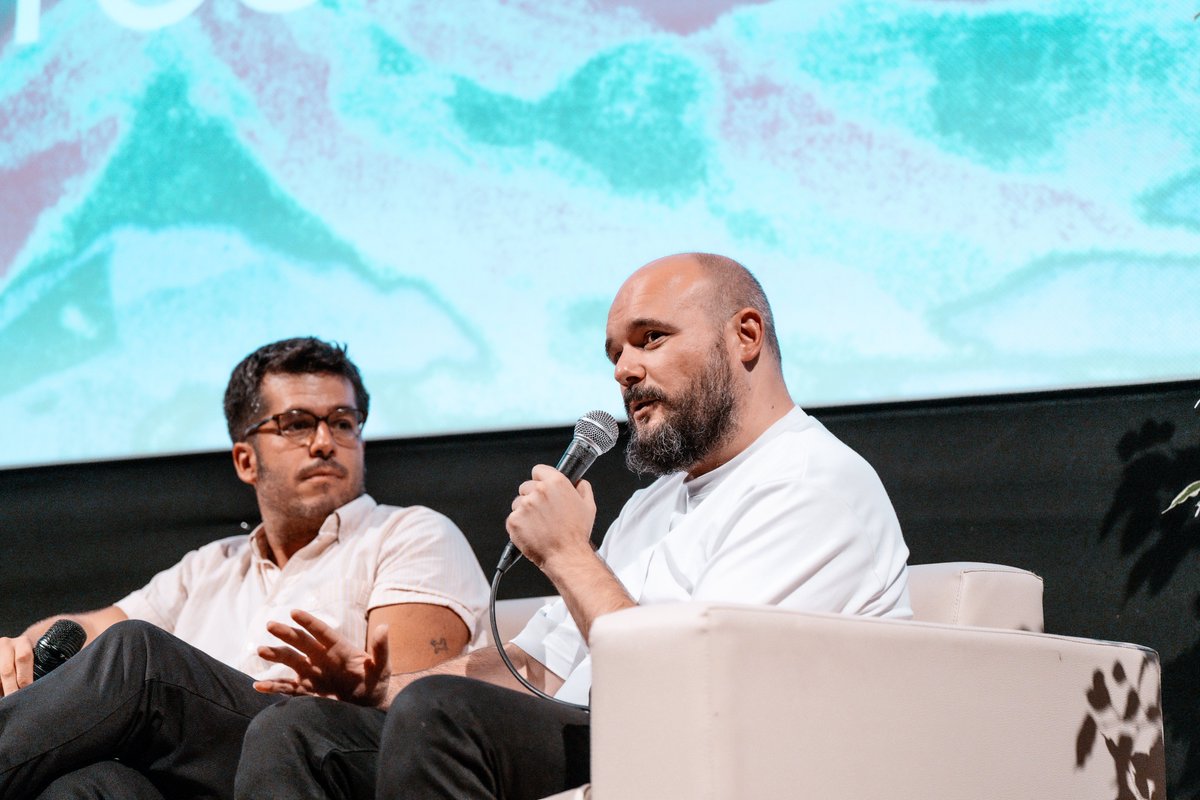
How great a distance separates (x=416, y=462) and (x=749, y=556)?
4.82ft

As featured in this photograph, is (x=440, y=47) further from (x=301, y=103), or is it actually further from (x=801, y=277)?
(x=801, y=277)

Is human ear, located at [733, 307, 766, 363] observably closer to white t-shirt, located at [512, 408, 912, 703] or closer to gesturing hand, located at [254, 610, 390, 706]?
white t-shirt, located at [512, 408, 912, 703]

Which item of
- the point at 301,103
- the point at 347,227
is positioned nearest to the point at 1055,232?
the point at 347,227

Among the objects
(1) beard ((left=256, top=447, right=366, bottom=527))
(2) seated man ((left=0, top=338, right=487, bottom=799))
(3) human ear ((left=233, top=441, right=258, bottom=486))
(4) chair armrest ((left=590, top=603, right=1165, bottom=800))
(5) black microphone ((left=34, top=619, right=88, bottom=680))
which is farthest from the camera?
(3) human ear ((left=233, top=441, right=258, bottom=486))

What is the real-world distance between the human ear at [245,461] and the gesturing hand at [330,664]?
3.19 feet

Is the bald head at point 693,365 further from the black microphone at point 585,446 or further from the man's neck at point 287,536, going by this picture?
the man's neck at point 287,536

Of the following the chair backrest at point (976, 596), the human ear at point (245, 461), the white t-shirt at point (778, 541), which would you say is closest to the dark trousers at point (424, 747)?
the white t-shirt at point (778, 541)

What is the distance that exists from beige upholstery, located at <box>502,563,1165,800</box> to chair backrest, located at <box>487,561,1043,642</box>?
0.84 ft

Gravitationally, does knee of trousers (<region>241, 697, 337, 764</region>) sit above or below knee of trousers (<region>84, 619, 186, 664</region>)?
below

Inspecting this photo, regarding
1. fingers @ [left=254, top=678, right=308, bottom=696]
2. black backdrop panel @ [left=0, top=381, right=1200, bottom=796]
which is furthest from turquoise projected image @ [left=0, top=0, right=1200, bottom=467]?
fingers @ [left=254, top=678, right=308, bottom=696]

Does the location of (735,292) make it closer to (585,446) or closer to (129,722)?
(585,446)

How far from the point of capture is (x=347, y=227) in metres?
3.04

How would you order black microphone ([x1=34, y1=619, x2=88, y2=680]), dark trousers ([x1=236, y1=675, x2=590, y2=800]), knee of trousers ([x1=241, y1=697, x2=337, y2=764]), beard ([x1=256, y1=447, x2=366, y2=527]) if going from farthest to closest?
beard ([x1=256, y1=447, x2=366, y2=527]), black microphone ([x1=34, y1=619, x2=88, y2=680]), knee of trousers ([x1=241, y1=697, x2=337, y2=764]), dark trousers ([x1=236, y1=675, x2=590, y2=800])

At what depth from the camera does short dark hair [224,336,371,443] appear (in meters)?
2.72
